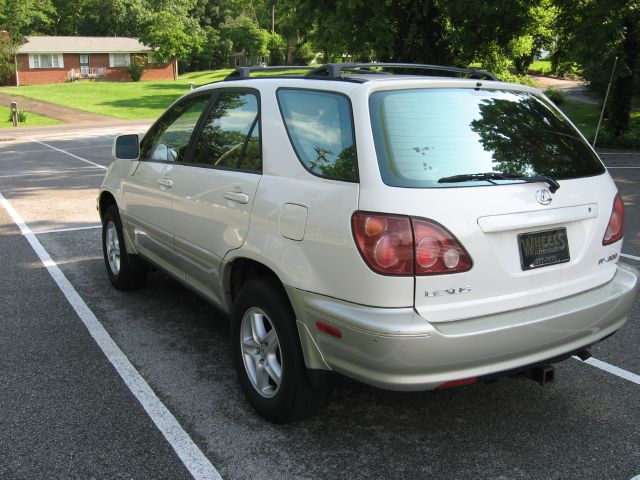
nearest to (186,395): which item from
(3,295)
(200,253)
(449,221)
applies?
(200,253)

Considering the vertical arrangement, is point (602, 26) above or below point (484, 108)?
above

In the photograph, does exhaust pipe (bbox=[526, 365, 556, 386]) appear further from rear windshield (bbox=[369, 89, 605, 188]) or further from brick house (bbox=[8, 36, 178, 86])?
brick house (bbox=[8, 36, 178, 86])

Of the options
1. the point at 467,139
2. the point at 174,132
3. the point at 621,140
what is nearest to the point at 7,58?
the point at 621,140

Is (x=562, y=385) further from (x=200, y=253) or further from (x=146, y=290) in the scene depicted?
(x=146, y=290)

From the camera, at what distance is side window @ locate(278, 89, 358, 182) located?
114 inches

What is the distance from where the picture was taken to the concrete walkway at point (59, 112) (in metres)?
34.4

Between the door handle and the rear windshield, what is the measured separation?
911 mm

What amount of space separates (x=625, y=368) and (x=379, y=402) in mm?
1704

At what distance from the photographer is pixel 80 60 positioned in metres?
66.2

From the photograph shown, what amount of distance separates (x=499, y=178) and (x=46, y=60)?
6997 cm

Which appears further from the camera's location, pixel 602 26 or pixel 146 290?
pixel 602 26

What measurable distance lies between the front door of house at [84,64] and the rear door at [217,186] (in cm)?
6909

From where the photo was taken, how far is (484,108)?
3203 millimetres

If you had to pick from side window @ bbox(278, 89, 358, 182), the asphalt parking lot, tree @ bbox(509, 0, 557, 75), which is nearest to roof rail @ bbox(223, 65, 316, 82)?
side window @ bbox(278, 89, 358, 182)
